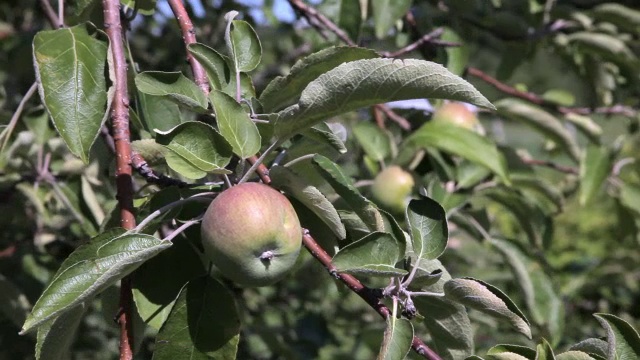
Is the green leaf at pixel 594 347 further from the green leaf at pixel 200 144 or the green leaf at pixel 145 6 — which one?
the green leaf at pixel 145 6

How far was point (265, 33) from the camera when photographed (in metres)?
3.31

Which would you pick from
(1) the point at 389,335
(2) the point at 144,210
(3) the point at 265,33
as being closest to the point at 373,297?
(1) the point at 389,335

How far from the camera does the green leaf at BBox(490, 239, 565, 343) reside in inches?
72.9

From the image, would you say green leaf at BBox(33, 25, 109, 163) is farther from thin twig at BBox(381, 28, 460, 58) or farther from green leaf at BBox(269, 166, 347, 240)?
thin twig at BBox(381, 28, 460, 58)

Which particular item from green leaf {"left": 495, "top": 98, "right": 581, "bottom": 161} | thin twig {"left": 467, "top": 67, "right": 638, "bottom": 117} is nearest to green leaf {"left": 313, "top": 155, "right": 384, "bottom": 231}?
green leaf {"left": 495, "top": 98, "right": 581, "bottom": 161}

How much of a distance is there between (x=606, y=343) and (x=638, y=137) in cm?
161

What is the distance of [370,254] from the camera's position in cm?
94

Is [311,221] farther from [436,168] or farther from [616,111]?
[616,111]

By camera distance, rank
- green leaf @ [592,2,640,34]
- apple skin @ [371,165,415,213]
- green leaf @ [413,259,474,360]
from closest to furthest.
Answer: green leaf @ [413,259,474,360] → apple skin @ [371,165,415,213] → green leaf @ [592,2,640,34]

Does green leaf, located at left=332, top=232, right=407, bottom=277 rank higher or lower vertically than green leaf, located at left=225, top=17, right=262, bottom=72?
lower

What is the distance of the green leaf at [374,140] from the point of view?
70.5 inches

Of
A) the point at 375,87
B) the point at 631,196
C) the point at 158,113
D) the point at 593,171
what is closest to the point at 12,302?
the point at 158,113

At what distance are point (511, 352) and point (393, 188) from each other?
2.48ft

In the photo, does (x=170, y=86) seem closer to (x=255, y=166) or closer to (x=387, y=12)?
(x=255, y=166)
